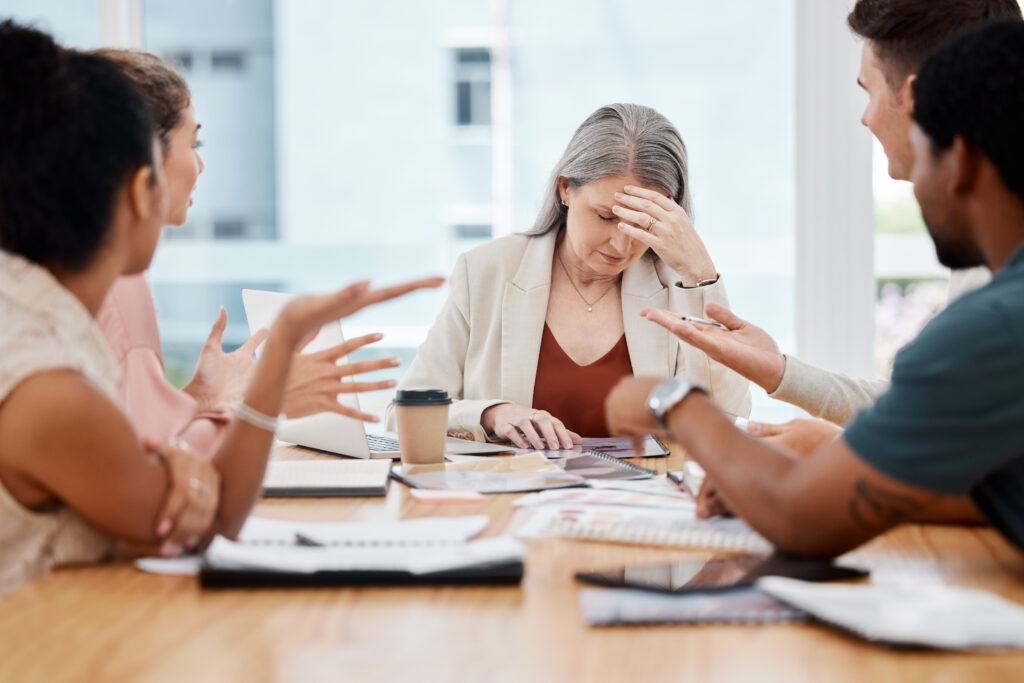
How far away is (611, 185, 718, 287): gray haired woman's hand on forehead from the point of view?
226cm

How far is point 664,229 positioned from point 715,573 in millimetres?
1379

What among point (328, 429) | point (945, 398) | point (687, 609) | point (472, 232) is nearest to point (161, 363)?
point (328, 429)

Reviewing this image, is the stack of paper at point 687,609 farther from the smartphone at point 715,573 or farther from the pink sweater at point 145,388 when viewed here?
the pink sweater at point 145,388

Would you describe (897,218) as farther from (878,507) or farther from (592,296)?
(878,507)

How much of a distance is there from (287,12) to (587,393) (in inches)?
96.5

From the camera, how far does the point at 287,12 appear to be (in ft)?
13.0

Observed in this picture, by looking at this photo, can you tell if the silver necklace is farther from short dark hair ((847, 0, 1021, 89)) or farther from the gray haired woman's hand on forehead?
short dark hair ((847, 0, 1021, 89))

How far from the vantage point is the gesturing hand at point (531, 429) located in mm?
1880

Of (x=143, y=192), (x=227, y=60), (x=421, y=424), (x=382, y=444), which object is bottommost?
(x=382, y=444)

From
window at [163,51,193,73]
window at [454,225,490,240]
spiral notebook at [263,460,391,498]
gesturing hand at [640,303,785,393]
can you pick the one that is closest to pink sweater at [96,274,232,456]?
spiral notebook at [263,460,391,498]

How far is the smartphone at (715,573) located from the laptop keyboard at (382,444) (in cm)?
98

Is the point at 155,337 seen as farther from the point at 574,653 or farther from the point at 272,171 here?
the point at 272,171

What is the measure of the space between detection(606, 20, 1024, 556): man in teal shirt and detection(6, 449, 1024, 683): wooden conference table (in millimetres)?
103

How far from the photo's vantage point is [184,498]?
105 cm
